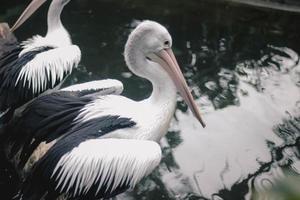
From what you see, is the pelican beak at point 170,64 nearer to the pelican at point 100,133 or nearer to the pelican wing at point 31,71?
the pelican at point 100,133

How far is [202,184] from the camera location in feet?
9.93

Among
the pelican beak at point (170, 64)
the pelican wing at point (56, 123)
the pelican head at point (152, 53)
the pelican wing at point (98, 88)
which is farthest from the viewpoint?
the pelican wing at point (98, 88)

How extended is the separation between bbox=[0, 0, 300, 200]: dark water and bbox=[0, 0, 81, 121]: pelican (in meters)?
0.58

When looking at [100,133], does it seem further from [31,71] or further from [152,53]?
[31,71]

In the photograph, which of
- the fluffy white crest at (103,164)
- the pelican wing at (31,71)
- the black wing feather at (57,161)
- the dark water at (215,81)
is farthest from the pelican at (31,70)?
the fluffy white crest at (103,164)

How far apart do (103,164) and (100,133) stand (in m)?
0.21

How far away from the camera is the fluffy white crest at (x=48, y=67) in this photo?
9.32 ft

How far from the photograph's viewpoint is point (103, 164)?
81.6 inches

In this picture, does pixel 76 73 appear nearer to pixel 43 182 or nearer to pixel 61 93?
pixel 61 93

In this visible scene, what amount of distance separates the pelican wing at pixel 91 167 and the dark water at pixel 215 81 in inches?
23.6

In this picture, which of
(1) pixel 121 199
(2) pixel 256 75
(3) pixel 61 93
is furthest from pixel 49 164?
(2) pixel 256 75

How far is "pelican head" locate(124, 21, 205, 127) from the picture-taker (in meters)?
2.50

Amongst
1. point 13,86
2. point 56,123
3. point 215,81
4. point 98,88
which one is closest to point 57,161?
point 56,123

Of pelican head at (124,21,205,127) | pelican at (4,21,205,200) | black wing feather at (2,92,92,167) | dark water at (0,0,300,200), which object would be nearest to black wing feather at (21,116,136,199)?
pelican at (4,21,205,200)
